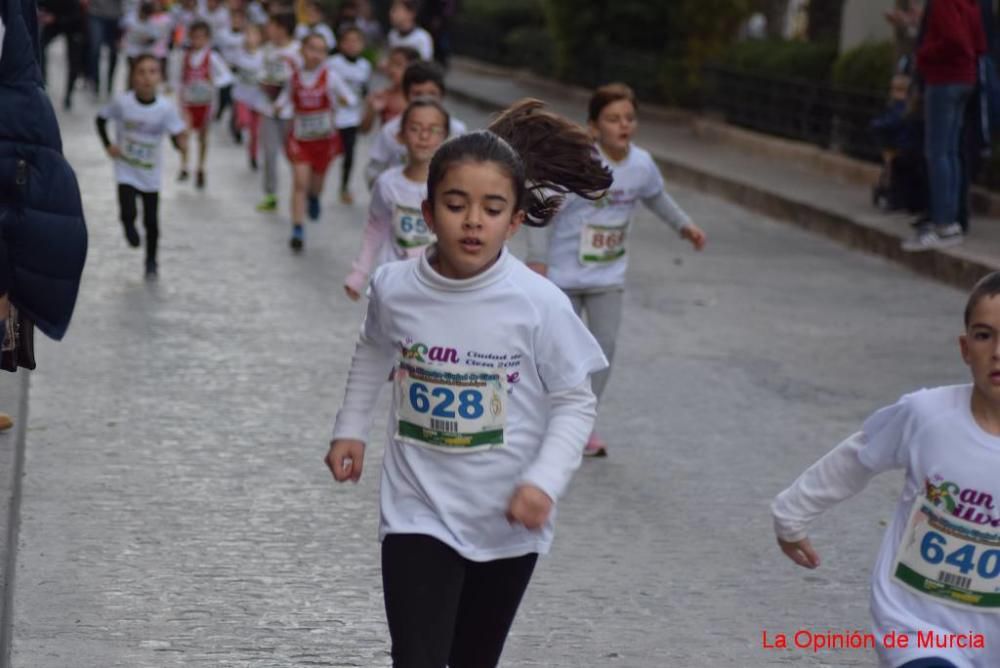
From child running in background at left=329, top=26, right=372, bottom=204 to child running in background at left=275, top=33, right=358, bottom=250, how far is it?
1195 millimetres

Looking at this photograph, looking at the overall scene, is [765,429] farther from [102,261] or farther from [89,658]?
[102,261]

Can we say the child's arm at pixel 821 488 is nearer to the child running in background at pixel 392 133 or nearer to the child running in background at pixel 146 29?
the child running in background at pixel 392 133

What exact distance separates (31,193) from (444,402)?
36.8 inches

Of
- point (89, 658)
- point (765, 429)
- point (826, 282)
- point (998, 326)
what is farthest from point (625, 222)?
point (826, 282)

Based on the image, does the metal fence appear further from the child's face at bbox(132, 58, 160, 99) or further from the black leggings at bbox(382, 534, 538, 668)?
the black leggings at bbox(382, 534, 538, 668)

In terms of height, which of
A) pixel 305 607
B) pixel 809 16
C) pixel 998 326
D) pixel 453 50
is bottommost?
pixel 453 50

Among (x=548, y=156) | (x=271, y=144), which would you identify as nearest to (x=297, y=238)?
(x=271, y=144)

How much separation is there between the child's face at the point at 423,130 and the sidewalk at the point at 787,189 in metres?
5.19

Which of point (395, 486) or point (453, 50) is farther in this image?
point (453, 50)

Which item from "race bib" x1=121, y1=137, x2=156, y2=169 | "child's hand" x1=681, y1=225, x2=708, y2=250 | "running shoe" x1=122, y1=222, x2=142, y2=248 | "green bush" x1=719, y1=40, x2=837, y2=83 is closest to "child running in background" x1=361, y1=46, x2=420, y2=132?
"race bib" x1=121, y1=137, x2=156, y2=169

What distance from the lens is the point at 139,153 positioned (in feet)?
40.9

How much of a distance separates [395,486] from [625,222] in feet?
12.6

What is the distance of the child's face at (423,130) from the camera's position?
7.93 metres

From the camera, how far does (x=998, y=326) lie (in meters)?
3.83
